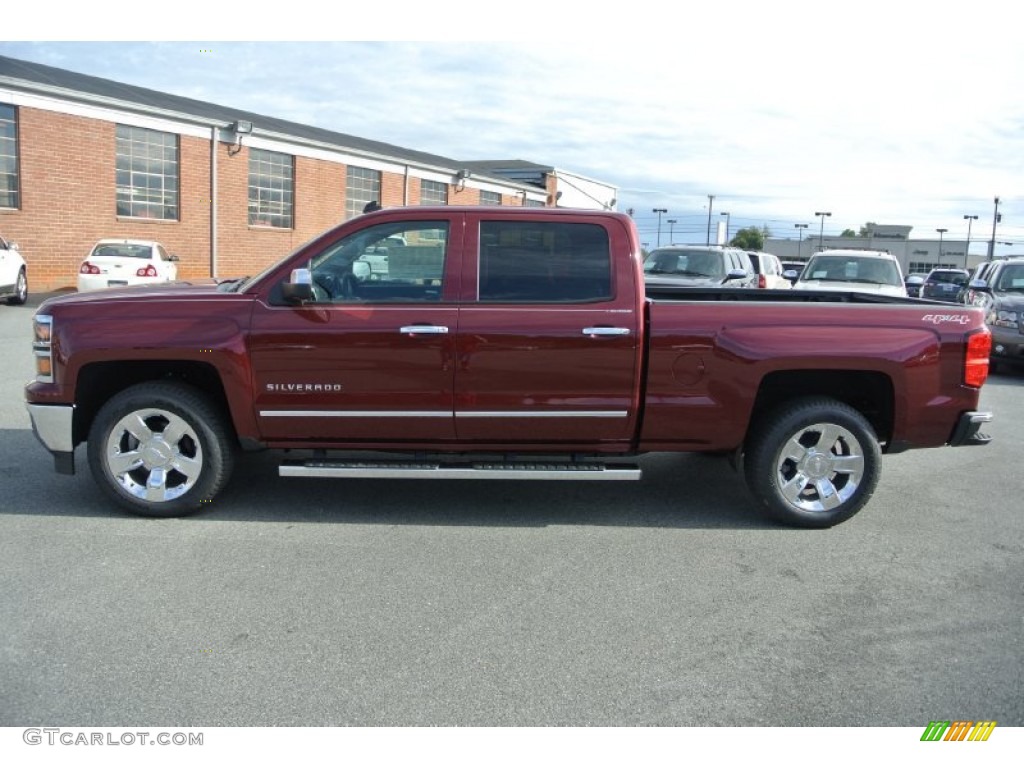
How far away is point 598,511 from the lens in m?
5.85

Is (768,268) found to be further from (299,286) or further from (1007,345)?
(299,286)

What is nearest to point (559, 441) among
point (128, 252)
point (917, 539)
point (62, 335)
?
point (917, 539)

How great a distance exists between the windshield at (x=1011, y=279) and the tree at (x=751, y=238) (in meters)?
93.6

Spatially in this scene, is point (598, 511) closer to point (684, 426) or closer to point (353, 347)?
point (684, 426)

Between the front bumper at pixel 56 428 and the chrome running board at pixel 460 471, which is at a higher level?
the front bumper at pixel 56 428

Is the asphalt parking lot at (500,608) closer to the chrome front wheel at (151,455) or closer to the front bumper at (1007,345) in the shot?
the chrome front wheel at (151,455)

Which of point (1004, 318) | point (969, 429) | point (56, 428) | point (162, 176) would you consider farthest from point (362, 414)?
point (162, 176)

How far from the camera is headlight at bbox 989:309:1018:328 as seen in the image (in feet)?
41.5

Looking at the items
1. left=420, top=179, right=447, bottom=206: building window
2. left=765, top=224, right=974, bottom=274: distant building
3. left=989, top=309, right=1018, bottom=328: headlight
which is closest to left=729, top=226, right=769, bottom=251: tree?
left=765, top=224, right=974, bottom=274: distant building

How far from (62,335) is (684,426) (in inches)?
149

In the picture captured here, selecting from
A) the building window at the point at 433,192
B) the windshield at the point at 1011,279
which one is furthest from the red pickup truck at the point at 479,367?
the building window at the point at 433,192

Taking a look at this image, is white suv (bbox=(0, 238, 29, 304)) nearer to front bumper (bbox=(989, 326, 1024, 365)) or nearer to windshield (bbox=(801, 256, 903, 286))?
windshield (bbox=(801, 256, 903, 286))

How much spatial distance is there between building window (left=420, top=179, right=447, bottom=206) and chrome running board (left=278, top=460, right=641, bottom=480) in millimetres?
28921

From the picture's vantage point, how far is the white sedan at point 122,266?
56.5ft
